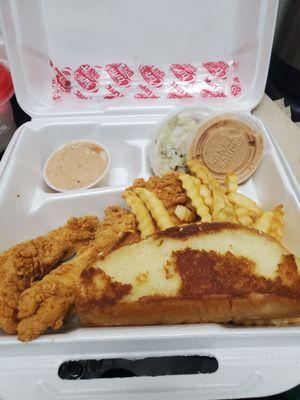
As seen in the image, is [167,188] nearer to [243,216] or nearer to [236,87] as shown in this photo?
[243,216]

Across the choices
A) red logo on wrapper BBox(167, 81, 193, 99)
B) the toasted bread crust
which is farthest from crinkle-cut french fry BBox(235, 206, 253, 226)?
red logo on wrapper BBox(167, 81, 193, 99)

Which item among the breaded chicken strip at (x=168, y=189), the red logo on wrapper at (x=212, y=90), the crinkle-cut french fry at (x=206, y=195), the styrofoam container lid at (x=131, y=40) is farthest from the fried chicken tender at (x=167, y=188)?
the red logo on wrapper at (x=212, y=90)

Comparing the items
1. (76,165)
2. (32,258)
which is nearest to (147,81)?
(76,165)

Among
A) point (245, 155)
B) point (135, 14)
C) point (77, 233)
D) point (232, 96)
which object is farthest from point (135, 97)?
point (77, 233)

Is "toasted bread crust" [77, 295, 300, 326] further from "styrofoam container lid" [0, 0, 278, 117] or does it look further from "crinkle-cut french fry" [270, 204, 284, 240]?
"styrofoam container lid" [0, 0, 278, 117]

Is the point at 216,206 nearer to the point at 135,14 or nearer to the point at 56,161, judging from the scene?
the point at 56,161

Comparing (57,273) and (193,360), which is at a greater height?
(57,273)
